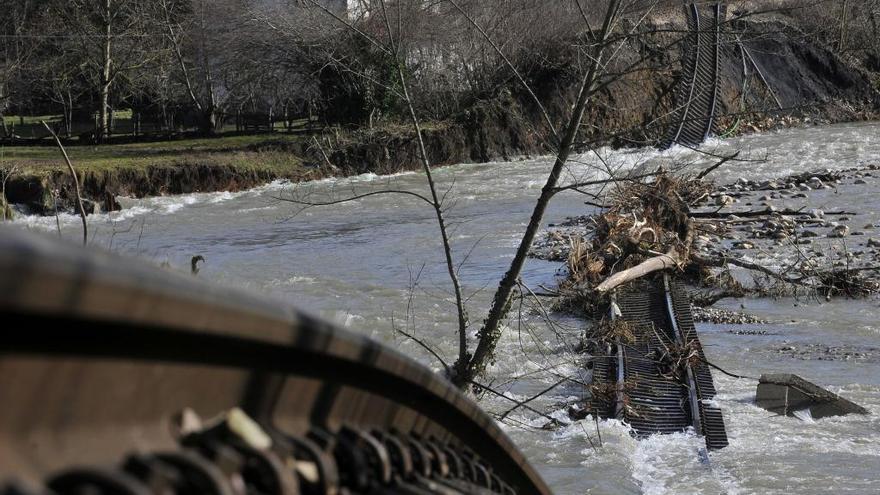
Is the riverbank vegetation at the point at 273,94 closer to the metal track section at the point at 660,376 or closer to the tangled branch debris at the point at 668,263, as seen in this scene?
the tangled branch debris at the point at 668,263

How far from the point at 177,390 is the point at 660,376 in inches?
340

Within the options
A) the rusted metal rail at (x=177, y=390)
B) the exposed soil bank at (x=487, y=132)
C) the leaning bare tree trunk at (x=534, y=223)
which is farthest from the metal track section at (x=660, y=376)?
the exposed soil bank at (x=487, y=132)

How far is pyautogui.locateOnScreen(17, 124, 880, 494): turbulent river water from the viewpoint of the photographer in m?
8.20

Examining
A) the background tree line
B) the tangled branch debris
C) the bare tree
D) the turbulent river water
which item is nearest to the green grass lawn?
the turbulent river water

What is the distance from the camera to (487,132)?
1209 inches

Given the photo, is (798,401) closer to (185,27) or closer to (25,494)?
(25,494)

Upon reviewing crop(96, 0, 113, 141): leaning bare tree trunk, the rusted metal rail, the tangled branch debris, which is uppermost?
crop(96, 0, 113, 141): leaning bare tree trunk

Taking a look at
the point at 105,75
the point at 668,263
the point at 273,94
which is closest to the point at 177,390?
the point at 668,263

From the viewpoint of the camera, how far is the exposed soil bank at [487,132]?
23.6 m

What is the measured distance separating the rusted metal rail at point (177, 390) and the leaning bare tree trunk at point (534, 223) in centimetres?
538

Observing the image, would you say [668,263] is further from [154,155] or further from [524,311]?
[154,155]

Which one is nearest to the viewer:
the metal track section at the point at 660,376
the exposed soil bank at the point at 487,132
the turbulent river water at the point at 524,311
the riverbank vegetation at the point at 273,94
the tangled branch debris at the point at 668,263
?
the turbulent river water at the point at 524,311

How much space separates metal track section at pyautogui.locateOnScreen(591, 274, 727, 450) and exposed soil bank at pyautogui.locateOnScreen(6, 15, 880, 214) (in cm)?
702

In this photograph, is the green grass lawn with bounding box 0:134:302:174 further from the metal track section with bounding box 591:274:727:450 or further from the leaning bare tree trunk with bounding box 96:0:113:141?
the metal track section with bounding box 591:274:727:450
